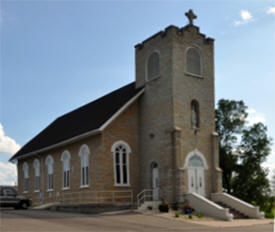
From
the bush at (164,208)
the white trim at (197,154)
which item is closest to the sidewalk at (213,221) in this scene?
the bush at (164,208)

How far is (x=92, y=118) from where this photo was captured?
30.5 m

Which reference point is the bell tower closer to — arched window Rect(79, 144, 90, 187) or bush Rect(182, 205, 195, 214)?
bush Rect(182, 205, 195, 214)

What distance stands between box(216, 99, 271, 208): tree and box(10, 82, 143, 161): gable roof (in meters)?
10.1

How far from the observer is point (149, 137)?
90.5 ft

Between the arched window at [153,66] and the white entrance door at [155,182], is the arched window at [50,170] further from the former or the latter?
the arched window at [153,66]

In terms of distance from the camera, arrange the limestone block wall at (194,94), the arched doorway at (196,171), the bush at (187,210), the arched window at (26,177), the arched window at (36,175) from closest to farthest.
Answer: the bush at (187,210) < the arched doorway at (196,171) < the limestone block wall at (194,94) < the arched window at (36,175) < the arched window at (26,177)

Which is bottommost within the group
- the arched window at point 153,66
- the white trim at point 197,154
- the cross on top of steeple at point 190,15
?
the white trim at point 197,154

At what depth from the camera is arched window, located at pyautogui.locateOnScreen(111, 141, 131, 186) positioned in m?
27.0

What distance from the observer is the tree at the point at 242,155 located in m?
35.0

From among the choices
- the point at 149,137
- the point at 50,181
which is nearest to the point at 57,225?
the point at 149,137

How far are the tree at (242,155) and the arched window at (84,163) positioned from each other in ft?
43.0

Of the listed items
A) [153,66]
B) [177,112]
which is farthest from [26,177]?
[177,112]

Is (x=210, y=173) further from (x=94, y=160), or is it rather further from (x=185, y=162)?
(x=94, y=160)

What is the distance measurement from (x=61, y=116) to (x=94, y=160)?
1843cm
